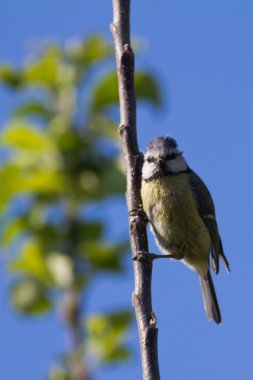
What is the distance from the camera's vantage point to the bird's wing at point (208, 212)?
12.1 ft

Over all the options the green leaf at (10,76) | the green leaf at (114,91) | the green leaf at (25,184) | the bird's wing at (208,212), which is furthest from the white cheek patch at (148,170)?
the green leaf at (25,184)

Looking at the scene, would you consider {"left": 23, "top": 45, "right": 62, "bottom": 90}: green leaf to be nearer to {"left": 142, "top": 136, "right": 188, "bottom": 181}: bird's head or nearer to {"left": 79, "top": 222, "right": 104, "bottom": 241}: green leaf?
{"left": 79, "top": 222, "right": 104, "bottom": 241}: green leaf

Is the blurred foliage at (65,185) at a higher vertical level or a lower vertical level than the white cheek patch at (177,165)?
lower

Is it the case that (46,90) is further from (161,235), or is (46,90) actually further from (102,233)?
(161,235)

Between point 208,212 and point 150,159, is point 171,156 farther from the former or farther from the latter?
point 208,212

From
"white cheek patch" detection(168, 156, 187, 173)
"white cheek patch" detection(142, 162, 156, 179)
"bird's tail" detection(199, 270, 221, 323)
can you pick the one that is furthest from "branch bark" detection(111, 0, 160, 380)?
"bird's tail" detection(199, 270, 221, 323)

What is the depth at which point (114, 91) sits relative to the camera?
97.6 inches

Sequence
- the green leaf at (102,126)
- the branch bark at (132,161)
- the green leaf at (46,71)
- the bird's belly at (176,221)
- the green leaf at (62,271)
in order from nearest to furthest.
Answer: the branch bark at (132,161) < the green leaf at (62,271) < the green leaf at (102,126) < the green leaf at (46,71) < the bird's belly at (176,221)

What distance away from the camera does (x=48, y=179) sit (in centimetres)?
221

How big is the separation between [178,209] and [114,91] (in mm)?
1190

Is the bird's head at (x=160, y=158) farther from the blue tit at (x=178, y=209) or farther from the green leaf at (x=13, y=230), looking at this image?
the green leaf at (x=13, y=230)

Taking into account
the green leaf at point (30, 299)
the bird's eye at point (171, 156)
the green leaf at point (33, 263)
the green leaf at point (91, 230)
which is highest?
the bird's eye at point (171, 156)

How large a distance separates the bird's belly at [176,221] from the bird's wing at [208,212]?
5cm

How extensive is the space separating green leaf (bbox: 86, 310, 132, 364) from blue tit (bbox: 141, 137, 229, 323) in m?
1.20
